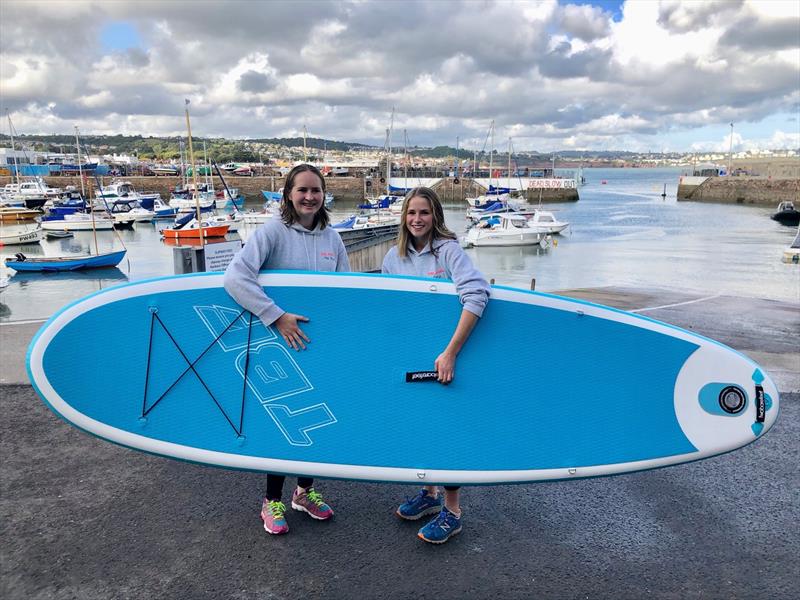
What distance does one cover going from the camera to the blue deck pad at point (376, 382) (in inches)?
120

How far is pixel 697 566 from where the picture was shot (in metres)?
2.92

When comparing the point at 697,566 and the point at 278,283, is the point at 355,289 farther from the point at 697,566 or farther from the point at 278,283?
the point at 697,566

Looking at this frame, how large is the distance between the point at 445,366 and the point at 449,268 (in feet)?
1.71

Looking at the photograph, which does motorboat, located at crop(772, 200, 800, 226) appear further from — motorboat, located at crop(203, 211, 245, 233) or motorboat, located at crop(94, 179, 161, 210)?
motorboat, located at crop(94, 179, 161, 210)

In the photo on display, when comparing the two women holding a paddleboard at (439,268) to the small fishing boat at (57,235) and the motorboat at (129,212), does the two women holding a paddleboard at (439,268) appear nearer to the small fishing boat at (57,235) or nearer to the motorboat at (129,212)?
the small fishing boat at (57,235)

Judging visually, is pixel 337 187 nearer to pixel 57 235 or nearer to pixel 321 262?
pixel 57 235

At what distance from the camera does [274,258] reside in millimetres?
3047

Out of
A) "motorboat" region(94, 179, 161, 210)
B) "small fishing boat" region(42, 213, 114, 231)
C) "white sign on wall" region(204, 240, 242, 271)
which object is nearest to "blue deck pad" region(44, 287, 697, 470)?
"white sign on wall" region(204, 240, 242, 271)

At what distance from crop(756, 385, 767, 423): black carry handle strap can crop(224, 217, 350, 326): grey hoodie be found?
2.35 m

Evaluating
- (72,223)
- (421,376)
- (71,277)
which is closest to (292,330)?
(421,376)

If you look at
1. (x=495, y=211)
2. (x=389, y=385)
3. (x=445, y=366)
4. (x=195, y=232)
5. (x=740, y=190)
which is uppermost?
(x=445, y=366)

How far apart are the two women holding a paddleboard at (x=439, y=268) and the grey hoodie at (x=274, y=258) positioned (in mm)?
341

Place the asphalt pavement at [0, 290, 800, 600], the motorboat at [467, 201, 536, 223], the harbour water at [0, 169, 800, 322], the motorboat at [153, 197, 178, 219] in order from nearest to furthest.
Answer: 1. the asphalt pavement at [0, 290, 800, 600]
2. the harbour water at [0, 169, 800, 322]
3. the motorboat at [467, 201, 536, 223]
4. the motorboat at [153, 197, 178, 219]

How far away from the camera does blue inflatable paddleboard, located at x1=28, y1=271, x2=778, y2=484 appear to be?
3.03 meters
